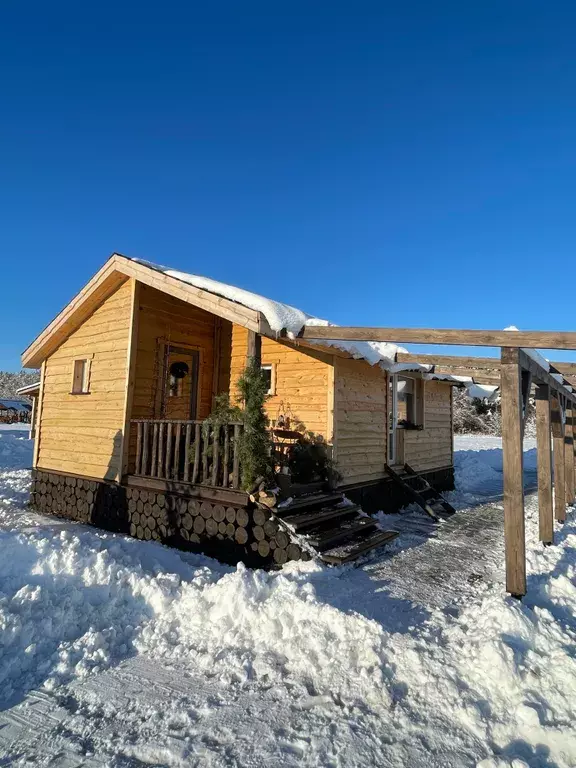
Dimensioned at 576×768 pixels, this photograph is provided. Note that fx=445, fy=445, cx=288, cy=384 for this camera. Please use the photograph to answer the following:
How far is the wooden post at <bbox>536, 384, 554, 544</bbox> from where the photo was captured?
22.9 feet

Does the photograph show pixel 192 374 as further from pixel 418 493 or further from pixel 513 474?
pixel 513 474

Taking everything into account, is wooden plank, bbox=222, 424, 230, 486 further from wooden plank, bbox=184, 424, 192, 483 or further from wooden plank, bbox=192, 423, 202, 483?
wooden plank, bbox=184, 424, 192, 483

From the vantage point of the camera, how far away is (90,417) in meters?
9.46

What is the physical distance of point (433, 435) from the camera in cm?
1258

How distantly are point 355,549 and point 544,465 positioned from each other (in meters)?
3.44

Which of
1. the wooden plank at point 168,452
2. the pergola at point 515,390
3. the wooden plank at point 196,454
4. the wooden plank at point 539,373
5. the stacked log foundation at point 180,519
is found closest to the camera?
the pergola at point 515,390

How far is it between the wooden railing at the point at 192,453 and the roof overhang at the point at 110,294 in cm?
163

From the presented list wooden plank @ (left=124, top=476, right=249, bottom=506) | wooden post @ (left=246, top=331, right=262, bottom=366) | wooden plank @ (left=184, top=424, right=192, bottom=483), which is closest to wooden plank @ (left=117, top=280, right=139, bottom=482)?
wooden plank @ (left=124, top=476, right=249, bottom=506)

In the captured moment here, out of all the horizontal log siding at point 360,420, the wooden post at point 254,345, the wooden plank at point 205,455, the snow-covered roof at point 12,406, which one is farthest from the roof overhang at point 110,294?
the snow-covered roof at point 12,406

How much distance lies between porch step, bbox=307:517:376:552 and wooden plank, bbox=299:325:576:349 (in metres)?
2.71

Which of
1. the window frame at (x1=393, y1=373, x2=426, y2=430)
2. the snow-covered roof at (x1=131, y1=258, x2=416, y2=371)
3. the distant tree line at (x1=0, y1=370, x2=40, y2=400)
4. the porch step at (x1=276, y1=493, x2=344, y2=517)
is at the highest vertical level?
the distant tree line at (x1=0, y1=370, x2=40, y2=400)

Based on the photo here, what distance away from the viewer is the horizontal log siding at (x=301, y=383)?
8.21 meters

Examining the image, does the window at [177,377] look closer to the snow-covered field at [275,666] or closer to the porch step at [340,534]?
the snow-covered field at [275,666]

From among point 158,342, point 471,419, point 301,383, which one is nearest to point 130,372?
point 158,342
